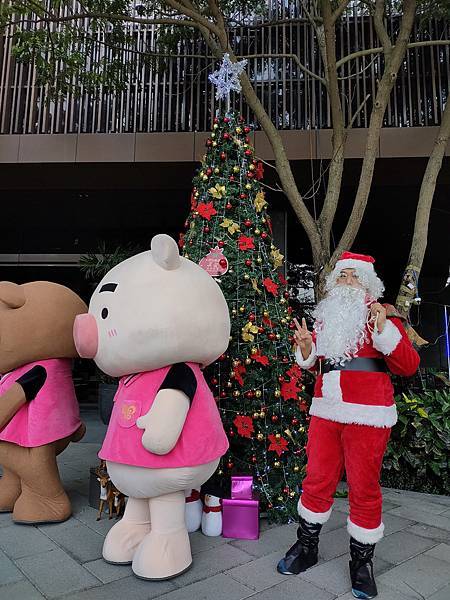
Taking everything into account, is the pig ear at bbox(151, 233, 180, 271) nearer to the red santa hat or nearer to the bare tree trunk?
the red santa hat

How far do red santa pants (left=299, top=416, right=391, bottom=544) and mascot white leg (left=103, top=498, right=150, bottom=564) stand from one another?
101cm

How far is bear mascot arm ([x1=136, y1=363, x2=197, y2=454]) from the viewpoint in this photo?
2.61 m

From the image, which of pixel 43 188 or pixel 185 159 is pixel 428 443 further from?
pixel 43 188

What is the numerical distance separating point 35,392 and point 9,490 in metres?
0.96

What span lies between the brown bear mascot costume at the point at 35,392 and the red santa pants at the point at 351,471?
196 cm

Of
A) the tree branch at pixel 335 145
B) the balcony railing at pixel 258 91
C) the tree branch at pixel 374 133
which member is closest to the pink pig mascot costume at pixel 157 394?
the tree branch at pixel 335 145

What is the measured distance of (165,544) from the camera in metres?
2.74

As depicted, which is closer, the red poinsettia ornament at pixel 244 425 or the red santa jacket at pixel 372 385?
the red santa jacket at pixel 372 385

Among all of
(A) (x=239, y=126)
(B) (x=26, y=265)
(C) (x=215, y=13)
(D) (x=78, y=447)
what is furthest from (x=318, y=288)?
(B) (x=26, y=265)

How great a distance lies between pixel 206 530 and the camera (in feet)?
11.0

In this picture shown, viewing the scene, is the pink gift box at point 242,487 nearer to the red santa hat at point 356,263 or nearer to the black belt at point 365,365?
the black belt at point 365,365

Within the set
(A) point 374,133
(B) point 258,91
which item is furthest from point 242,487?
(B) point 258,91

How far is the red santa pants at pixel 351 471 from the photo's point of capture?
104 inches

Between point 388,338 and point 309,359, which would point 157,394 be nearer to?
point 309,359
